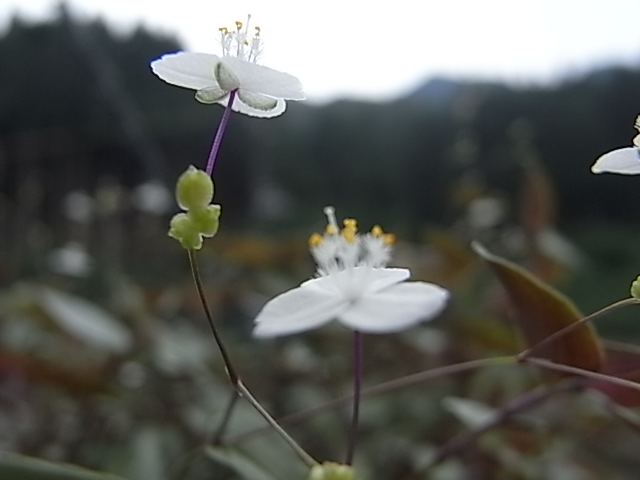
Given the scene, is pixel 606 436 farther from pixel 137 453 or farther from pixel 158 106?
pixel 158 106

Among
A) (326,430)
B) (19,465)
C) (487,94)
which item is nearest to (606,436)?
(326,430)

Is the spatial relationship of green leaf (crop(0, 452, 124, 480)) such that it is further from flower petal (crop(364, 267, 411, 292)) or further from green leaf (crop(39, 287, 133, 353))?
green leaf (crop(39, 287, 133, 353))

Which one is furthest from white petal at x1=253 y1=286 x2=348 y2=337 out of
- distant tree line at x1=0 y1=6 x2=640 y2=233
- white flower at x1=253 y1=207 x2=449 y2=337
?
distant tree line at x1=0 y1=6 x2=640 y2=233

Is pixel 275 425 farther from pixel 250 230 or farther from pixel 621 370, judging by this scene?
pixel 250 230

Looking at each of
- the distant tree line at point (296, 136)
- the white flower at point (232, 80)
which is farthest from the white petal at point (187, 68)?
the distant tree line at point (296, 136)

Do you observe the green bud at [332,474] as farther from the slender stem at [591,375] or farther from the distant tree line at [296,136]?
the distant tree line at [296,136]

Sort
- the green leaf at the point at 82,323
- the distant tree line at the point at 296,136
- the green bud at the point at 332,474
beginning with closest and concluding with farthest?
the green bud at the point at 332,474
the green leaf at the point at 82,323
the distant tree line at the point at 296,136

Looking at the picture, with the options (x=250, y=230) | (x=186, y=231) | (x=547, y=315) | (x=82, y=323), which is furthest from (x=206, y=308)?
(x=250, y=230)
